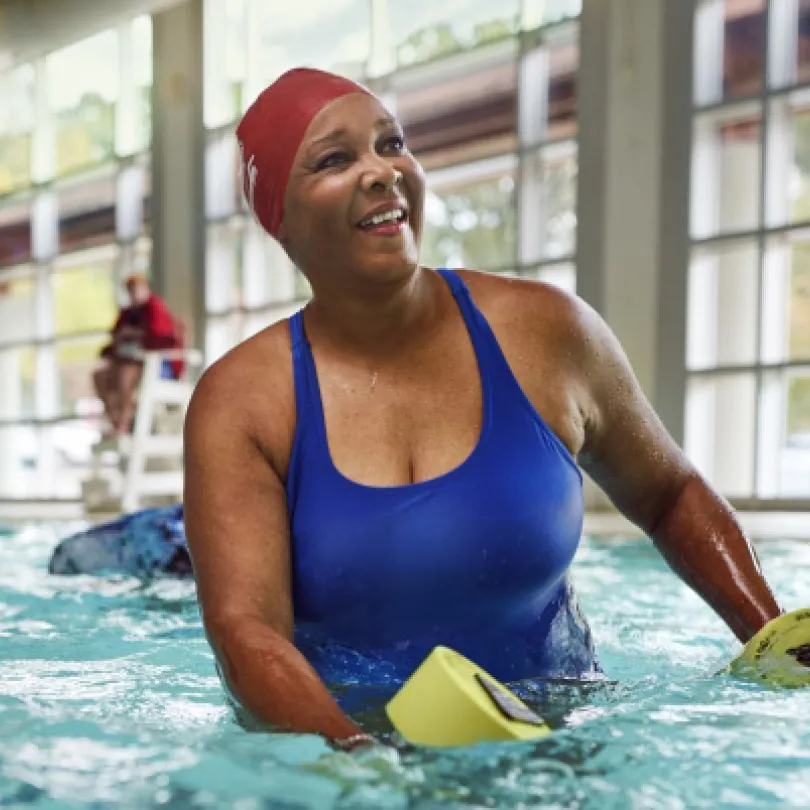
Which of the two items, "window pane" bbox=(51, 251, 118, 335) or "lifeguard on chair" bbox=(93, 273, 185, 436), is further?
"window pane" bbox=(51, 251, 118, 335)

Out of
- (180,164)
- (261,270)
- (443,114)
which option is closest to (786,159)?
(443,114)

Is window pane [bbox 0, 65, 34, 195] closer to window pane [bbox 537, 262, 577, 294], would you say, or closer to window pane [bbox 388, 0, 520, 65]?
window pane [bbox 388, 0, 520, 65]

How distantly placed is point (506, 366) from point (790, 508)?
3568mm

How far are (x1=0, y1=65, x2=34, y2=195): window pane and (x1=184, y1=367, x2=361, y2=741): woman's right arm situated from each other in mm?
8658

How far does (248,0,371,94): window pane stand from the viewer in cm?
698

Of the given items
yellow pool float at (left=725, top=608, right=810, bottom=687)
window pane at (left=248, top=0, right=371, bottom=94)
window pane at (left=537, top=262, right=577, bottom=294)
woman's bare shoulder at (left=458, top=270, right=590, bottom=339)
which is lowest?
yellow pool float at (left=725, top=608, right=810, bottom=687)

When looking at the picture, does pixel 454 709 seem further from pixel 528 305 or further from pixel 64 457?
pixel 64 457

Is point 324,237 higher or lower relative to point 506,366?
higher

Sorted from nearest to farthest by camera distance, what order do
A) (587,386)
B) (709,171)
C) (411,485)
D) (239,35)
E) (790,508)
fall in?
1. (411,485)
2. (587,386)
3. (790,508)
4. (709,171)
5. (239,35)

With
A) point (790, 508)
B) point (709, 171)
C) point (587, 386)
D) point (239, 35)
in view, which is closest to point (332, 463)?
point (587, 386)

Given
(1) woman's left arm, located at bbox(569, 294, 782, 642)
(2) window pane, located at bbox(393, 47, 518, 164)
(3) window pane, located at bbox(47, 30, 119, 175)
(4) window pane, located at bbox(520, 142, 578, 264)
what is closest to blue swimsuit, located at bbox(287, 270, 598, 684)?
(1) woman's left arm, located at bbox(569, 294, 782, 642)

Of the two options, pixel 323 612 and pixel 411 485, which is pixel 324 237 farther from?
pixel 323 612

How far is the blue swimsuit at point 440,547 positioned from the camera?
4.90ft

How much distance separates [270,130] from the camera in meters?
1.58
